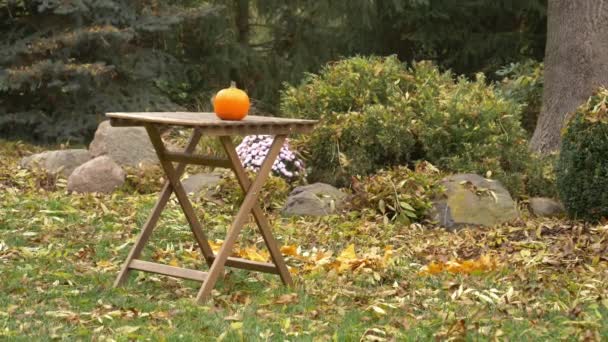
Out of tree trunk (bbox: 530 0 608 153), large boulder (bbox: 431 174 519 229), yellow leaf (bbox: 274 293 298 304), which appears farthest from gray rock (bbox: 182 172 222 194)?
tree trunk (bbox: 530 0 608 153)

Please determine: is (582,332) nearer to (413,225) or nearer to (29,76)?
(413,225)

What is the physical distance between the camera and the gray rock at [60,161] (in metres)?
10.9

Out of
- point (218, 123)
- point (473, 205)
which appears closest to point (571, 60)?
point (473, 205)

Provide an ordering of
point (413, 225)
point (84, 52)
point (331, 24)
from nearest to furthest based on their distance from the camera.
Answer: point (413, 225) < point (84, 52) < point (331, 24)

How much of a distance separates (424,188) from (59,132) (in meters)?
6.86

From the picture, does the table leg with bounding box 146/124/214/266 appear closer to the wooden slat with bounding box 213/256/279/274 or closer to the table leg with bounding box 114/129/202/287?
the table leg with bounding box 114/129/202/287

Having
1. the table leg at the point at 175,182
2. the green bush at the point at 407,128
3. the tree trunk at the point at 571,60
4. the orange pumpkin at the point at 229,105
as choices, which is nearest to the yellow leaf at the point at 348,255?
the table leg at the point at 175,182

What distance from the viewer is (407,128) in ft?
32.2

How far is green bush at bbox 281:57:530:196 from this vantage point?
979cm

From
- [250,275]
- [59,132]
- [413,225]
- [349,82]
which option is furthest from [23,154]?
[250,275]

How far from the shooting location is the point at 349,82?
1051cm

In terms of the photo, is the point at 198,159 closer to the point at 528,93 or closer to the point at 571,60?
the point at 571,60

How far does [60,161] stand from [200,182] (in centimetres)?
225

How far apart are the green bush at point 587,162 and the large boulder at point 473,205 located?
1.64ft
